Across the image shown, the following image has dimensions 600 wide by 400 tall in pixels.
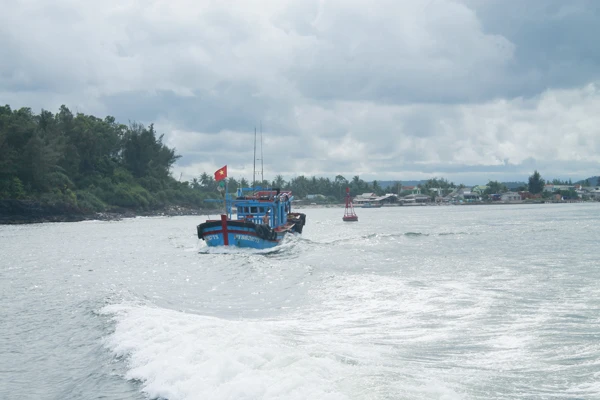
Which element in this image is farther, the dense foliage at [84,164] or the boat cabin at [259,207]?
the dense foliage at [84,164]

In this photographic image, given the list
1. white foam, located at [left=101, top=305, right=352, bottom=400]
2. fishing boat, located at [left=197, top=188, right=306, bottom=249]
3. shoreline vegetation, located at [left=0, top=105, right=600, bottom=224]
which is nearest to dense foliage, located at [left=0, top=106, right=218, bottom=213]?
shoreline vegetation, located at [left=0, top=105, right=600, bottom=224]

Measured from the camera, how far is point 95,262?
26328 millimetres

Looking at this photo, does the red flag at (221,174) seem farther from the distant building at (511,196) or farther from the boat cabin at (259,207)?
the distant building at (511,196)

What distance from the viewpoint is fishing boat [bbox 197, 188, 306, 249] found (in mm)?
31125

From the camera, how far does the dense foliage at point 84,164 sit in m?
Result: 70.2

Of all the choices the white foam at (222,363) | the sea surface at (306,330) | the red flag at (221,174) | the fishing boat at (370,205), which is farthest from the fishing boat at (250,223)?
the fishing boat at (370,205)

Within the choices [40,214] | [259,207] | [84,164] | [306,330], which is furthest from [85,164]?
[306,330]

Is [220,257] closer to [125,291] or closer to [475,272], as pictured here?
[125,291]

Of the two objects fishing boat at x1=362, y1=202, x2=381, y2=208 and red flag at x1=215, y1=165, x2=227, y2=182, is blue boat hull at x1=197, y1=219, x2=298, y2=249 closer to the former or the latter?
red flag at x1=215, y1=165, x2=227, y2=182

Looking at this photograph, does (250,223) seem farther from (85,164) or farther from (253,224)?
(85,164)

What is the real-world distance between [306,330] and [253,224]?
2021cm

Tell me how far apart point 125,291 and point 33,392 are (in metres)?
9.07

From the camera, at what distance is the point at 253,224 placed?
102 feet

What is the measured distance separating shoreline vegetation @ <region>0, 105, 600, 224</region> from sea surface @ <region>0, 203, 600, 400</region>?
24.9 metres
